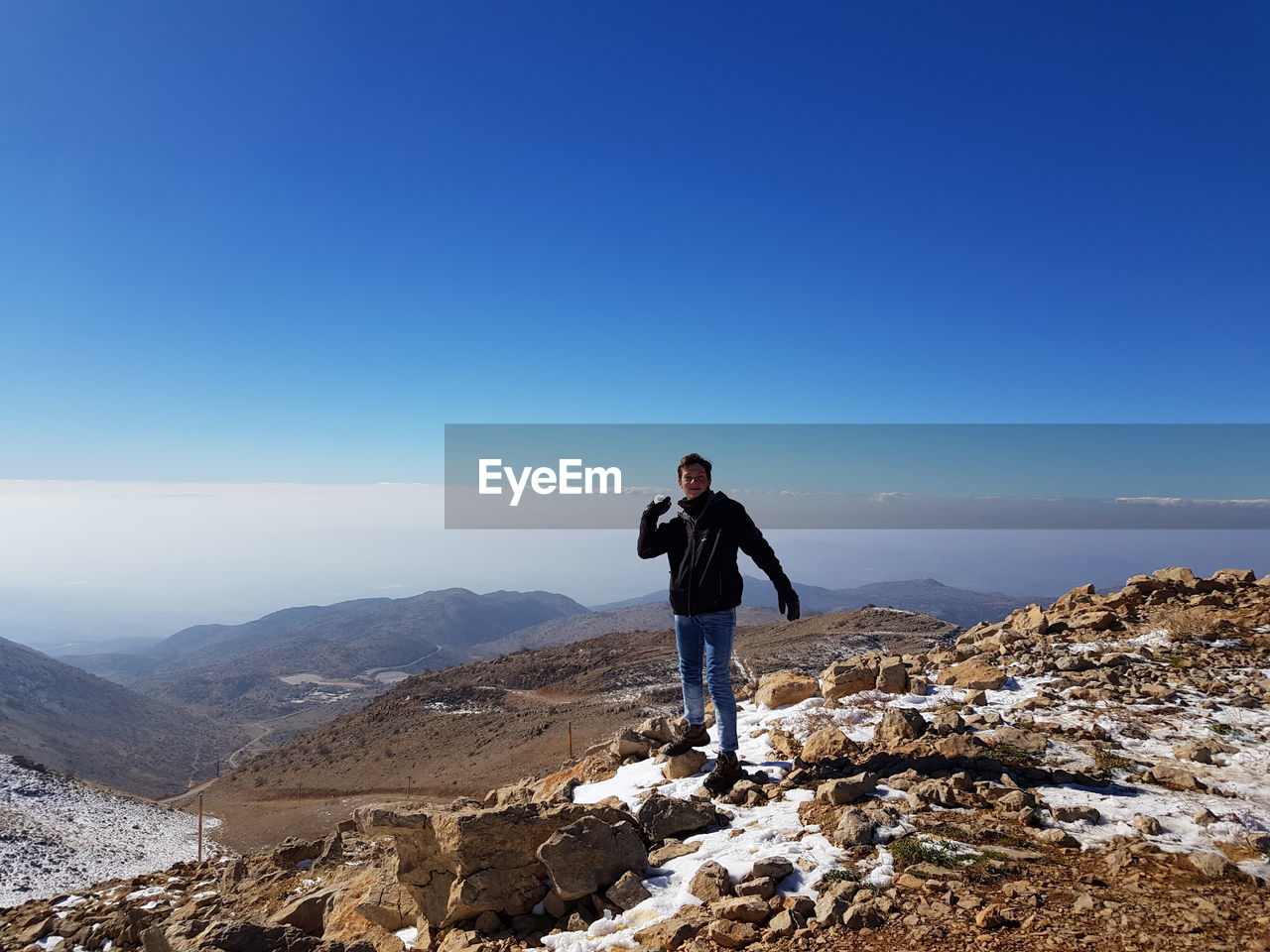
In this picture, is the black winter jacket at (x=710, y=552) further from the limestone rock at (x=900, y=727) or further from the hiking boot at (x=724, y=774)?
the limestone rock at (x=900, y=727)

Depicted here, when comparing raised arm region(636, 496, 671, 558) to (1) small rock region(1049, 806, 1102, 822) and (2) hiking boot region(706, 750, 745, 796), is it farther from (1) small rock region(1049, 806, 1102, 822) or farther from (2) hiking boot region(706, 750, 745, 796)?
(1) small rock region(1049, 806, 1102, 822)

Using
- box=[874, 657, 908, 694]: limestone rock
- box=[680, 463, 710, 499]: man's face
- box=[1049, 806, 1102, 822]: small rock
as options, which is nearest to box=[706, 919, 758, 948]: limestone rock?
box=[1049, 806, 1102, 822]: small rock

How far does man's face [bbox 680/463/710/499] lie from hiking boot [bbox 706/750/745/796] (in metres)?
2.55

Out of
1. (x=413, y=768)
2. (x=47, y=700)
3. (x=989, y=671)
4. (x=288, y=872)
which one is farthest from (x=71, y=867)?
(x=47, y=700)

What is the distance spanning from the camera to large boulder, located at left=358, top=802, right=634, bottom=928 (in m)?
4.96

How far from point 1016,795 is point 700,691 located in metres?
2.86

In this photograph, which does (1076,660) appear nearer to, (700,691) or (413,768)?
(700,691)

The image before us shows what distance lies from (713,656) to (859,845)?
201 centimetres

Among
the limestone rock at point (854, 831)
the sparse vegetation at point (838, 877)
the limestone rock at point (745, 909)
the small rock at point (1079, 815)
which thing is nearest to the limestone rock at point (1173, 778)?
the small rock at point (1079, 815)

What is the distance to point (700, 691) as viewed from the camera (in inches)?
269

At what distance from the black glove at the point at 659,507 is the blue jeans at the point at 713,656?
1039 millimetres

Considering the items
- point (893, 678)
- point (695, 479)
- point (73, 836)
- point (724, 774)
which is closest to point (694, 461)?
point (695, 479)

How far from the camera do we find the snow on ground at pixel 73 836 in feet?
58.4

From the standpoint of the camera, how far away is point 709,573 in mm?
6219
